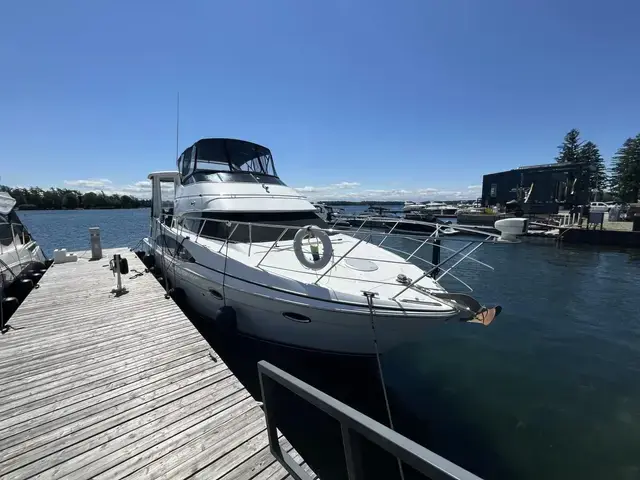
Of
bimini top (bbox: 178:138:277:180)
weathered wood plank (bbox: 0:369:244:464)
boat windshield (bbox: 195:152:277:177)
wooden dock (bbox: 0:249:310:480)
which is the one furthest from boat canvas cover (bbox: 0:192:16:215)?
weathered wood plank (bbox: 0:369:244:464)

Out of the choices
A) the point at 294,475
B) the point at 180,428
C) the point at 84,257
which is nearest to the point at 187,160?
the point at 84,257

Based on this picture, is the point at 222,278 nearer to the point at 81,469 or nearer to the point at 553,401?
the point at 81,469

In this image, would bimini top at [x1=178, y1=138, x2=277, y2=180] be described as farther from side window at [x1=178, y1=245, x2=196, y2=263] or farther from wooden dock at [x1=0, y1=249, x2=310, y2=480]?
wooden dock at [x1=0, y1=249, x2=310, y2=480]

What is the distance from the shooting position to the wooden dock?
259 centimetres

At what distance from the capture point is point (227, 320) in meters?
5.42

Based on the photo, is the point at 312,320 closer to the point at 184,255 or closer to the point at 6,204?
the point at 184,255

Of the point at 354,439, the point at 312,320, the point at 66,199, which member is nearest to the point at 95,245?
the point at 312,320

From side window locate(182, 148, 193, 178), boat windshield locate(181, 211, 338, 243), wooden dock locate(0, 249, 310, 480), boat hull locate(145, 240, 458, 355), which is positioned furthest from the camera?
side window locate(182, 148, 193, 178)

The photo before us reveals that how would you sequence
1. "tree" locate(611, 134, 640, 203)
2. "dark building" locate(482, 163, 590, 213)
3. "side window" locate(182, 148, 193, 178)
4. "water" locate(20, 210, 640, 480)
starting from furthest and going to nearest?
"tree" locate(611, 134, 640, 203) → "dark building" locate(482, 163, 590, 213) → "side window" locate(182, 148, 193, 178) → "water" locate(20, 210, 640, 480)

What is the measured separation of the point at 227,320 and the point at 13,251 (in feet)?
25.0

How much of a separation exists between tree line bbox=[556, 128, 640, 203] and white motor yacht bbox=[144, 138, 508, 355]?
43531mm

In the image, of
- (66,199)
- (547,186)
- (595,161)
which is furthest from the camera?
(66,199)

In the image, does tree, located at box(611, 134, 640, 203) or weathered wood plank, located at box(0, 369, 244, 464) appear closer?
weathered wood plank, located at box(0, 369, 244, 464)

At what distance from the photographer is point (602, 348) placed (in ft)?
22.3
